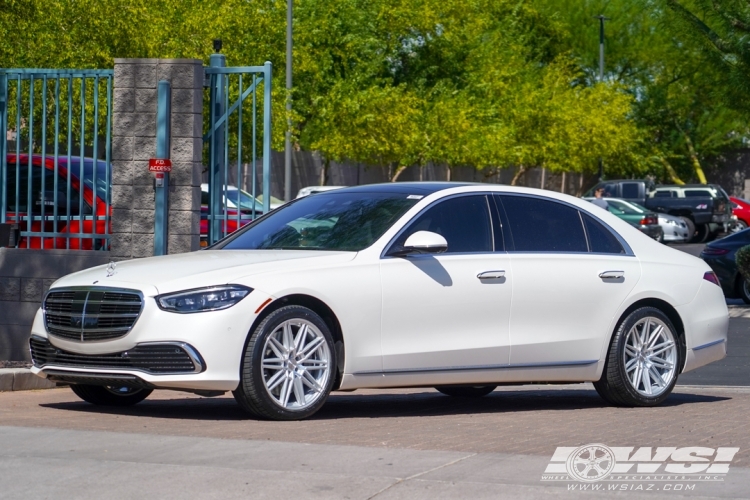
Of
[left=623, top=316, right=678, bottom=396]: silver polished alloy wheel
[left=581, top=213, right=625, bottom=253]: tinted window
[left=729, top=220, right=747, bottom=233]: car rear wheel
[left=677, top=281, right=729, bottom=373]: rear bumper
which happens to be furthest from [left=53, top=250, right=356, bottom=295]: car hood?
[left=729, top=220, right=747, bottom=233]: car rear wheel

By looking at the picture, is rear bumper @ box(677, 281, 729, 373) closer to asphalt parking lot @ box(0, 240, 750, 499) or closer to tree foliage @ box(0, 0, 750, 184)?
asphalt parking lot @ box(0, 240, 750, 499)

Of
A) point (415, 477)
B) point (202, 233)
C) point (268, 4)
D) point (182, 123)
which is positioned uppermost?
point (268, 4)

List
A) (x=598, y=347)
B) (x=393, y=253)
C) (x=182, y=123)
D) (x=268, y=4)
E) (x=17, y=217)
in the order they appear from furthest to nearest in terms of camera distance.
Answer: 1. (x=268, y=4)
2. (x=17, y=217)
3. (x=182, y=123)
4. (x=598, y=347)
5. (x=393, y=253)

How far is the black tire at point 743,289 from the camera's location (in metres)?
22.5

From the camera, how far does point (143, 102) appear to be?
11898mm

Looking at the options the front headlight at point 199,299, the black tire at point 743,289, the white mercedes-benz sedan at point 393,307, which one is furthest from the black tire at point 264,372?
the black tire at point 743,289

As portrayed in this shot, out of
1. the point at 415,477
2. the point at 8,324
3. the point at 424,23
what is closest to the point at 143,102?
the point at 8,324

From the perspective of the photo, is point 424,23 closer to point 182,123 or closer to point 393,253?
point 182,123

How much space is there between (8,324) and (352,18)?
29.7 m

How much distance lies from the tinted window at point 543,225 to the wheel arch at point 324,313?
1565 mm

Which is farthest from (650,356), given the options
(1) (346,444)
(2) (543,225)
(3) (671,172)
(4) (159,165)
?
(3) (671,172)

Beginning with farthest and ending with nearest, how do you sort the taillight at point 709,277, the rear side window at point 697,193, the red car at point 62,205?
the rear side window at point 697,193 < the red car at point 62,205 < the taillight at point 709,277

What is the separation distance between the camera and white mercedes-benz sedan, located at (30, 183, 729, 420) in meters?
8.21

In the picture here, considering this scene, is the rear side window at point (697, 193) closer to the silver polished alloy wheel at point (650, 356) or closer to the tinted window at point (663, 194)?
the tinted window at point (663, 194)
